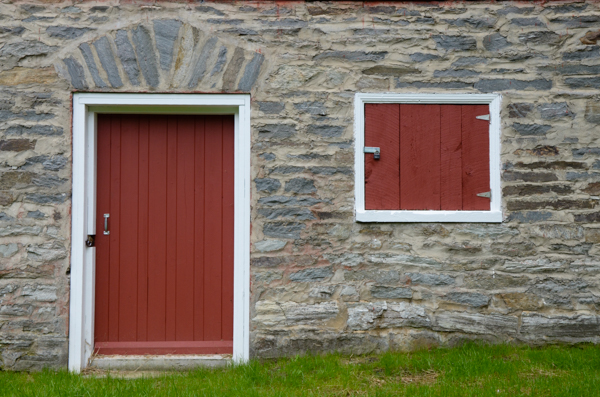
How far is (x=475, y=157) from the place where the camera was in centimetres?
435

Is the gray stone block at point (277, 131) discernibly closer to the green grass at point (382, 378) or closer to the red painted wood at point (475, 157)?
the red painted wood at point (475, 157)

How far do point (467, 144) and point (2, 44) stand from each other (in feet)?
12.4

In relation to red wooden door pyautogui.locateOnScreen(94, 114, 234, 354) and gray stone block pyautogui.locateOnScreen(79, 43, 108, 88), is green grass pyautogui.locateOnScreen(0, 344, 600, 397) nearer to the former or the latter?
red wooden door pyautogui.locateOnScreen(94, 114, 234, 354)

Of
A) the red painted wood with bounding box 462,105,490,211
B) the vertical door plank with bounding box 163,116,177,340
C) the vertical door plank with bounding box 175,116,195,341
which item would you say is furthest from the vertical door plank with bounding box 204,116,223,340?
the red painted wood with bounding box 462,105,490,211

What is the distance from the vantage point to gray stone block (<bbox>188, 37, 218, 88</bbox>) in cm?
416

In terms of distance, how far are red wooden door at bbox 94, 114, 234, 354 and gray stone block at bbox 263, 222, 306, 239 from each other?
1.23ft

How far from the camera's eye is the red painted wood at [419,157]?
4.32 m

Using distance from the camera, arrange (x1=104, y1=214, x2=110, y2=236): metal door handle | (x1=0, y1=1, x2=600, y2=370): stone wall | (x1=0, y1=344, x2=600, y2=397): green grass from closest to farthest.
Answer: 1. (x1=0, y1=344, x2=600, y2=397): green grass
2. (x1=0, y1=1, x2=600, y2=370): stone wall
3. (x1=104, y1=214, x2=110, y2=236): metal door handle

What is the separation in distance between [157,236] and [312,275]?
1.32 meters

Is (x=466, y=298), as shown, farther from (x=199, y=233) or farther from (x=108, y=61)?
(x=108, y=61)

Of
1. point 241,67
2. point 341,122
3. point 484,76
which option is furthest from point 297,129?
point 484,76

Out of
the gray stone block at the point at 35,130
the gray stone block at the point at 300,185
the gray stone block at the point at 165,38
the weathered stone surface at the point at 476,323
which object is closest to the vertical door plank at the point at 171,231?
the gray stone block at the point at 165,38

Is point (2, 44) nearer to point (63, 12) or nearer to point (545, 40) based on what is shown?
point (63, 12)

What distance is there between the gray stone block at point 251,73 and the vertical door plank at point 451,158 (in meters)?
1.52
